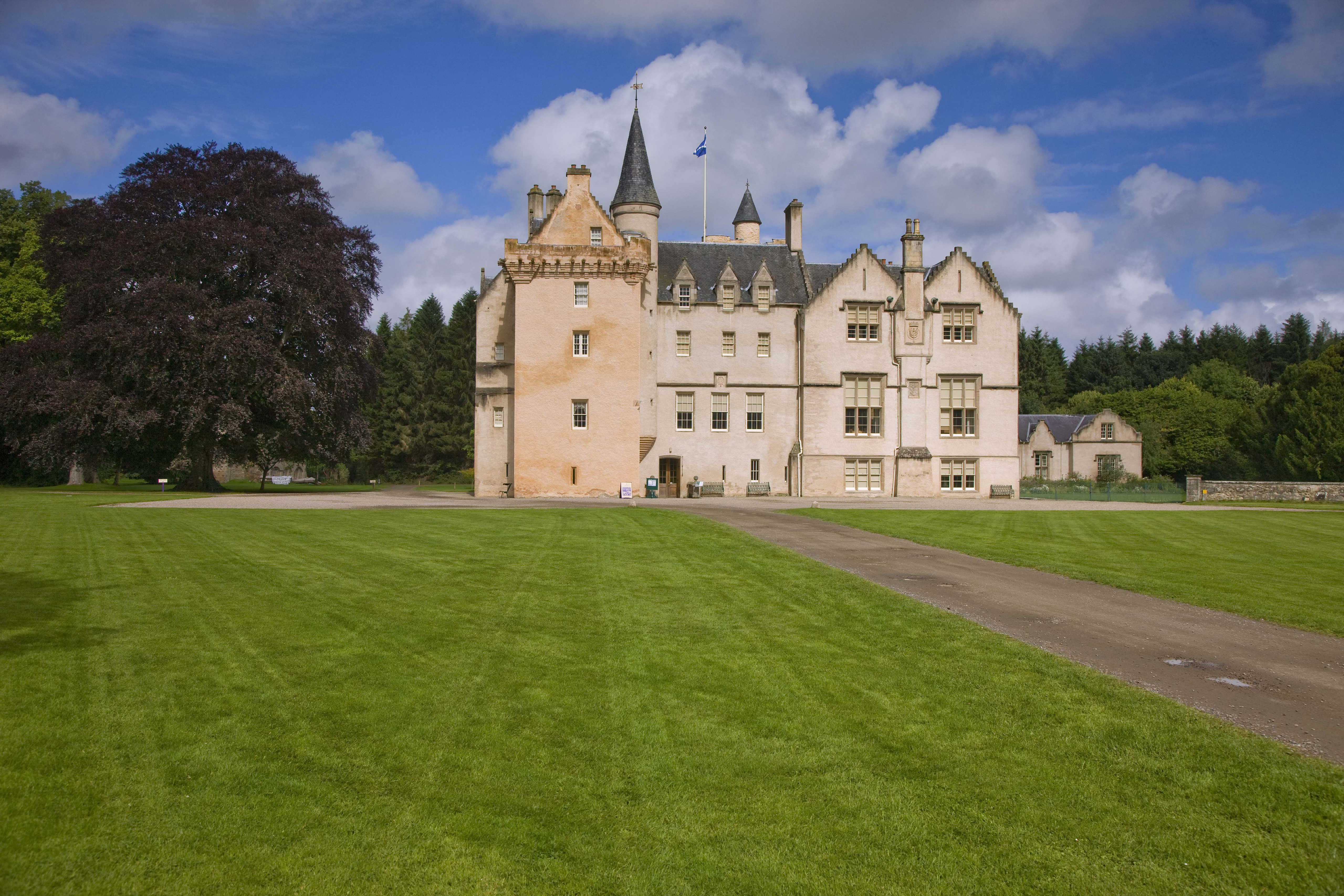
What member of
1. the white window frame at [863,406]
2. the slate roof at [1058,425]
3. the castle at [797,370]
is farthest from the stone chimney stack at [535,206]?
the slate roof at [1058,425]

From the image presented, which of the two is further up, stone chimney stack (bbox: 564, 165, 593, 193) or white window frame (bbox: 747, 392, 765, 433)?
stone chimney stack (bbox: 564, 165, 593, 193)

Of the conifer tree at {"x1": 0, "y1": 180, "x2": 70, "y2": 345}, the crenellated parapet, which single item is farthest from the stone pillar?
the conifer tree at {"x1": 0, "y1": 180, "x2": 70, "y2": 345}

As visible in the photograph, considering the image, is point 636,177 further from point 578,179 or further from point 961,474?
point 961,474

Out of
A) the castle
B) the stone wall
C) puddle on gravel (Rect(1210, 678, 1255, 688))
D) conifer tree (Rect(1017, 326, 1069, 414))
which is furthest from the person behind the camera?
conifer tree (Rect(1017, 326, 1069, 414))

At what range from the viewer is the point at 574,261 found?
151 feet

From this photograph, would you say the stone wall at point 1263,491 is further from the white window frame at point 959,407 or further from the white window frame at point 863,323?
the white window frame at point 863,323

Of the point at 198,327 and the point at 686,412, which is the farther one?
the point at 686,412

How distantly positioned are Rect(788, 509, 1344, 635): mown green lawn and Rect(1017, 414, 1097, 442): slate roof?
3768cm

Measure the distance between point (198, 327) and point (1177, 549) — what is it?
38.8 metres

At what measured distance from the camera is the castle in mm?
51094

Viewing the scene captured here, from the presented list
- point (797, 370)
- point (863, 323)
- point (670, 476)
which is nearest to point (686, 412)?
point (670, 476)

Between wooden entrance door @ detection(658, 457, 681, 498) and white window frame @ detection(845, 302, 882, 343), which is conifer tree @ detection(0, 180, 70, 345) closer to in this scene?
wooden entrance door @ detection(658, 457, 681, 498)

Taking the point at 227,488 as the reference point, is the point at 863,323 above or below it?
above

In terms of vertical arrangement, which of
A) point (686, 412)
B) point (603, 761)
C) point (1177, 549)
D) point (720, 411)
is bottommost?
point (603, 761)
